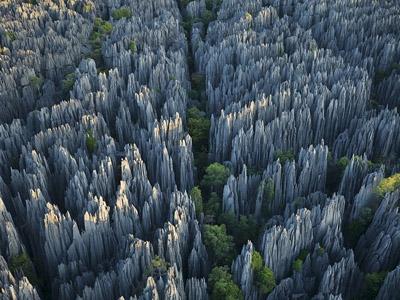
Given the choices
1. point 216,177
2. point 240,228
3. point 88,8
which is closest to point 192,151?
point 216,177

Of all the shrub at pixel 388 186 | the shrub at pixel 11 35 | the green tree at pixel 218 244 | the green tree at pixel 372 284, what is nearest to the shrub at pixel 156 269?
the green tree at pixel 218 244

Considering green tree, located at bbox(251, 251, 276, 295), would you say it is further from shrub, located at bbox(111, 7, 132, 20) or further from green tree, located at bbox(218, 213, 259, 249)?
shrub, located at bbox(111, 7, 132, 20)

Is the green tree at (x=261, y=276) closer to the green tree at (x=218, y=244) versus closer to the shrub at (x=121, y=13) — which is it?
the green tree at (x=218, y=244)

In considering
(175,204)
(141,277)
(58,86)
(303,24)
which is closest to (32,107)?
(58,86)

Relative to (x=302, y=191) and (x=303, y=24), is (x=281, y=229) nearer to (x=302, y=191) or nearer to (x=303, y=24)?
(x=302, y=191)

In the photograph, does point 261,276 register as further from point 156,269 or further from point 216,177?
point 216,177

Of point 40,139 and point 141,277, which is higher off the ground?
point 40,139
